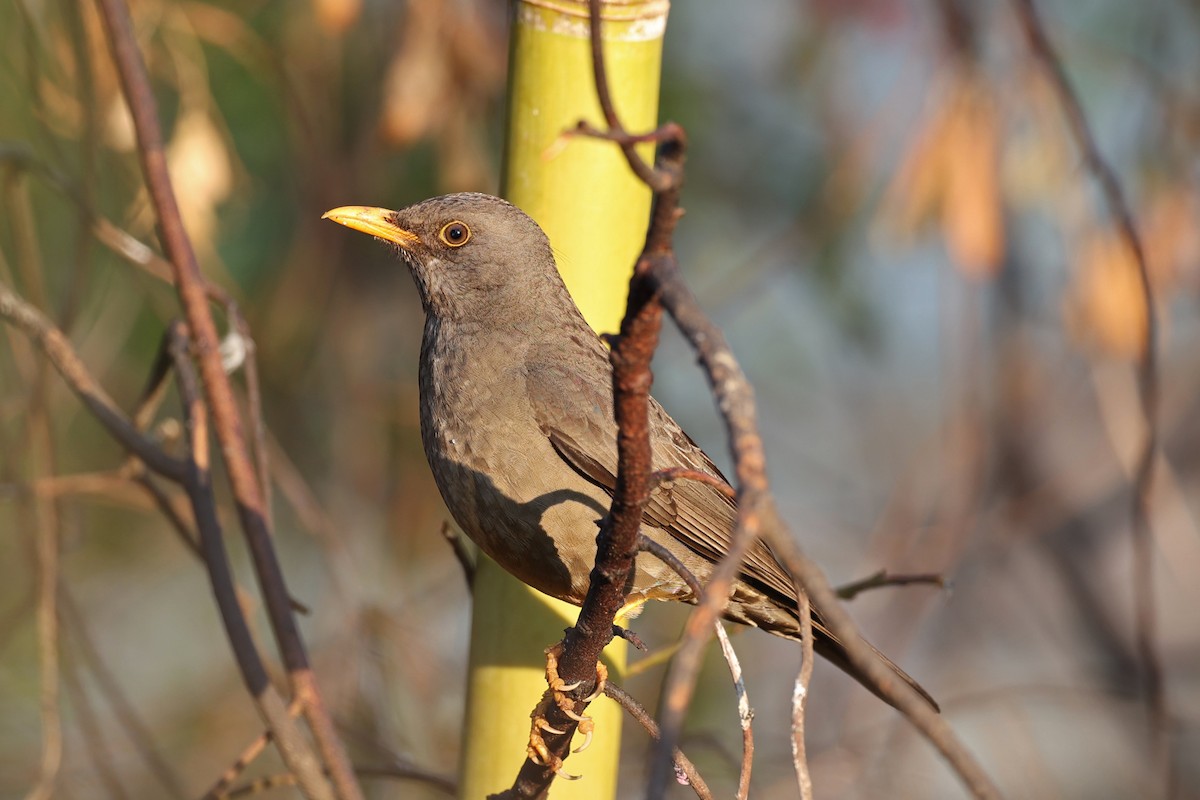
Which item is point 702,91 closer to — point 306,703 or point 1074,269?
point 1074,269

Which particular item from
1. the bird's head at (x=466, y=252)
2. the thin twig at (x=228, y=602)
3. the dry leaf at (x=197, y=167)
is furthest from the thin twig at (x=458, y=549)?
the dry leaf at (x=197, y=167)

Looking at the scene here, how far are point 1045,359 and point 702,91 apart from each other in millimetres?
2600

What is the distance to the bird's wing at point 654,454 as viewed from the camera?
3.22 metres

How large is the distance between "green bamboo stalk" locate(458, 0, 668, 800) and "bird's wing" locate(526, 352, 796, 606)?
32cm

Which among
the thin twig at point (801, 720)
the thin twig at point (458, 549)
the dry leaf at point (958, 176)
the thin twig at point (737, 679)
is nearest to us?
the thin twig at point (801, 720)

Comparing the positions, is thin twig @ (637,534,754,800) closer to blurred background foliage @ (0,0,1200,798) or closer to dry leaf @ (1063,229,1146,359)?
blurred background foliage @ (0,0,1200,798)

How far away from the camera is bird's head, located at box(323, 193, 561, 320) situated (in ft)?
11.4

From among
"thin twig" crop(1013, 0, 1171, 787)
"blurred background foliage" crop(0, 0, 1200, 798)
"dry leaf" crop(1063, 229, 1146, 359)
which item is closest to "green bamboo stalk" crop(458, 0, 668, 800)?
"blurred background foliage" crop(0, 0, 1200, 798)

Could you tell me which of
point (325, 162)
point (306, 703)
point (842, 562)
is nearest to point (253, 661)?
point (306, 703)

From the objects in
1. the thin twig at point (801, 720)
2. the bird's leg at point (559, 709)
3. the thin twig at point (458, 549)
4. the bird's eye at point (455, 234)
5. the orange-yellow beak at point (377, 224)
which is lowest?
the thin twig at point (801, 720)

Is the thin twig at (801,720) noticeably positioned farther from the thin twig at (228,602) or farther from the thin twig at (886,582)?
the thin twig at (228,602)

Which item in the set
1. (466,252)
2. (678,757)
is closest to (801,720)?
(678,757)

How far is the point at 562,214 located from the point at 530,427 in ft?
2.05

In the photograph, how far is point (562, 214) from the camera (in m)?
2.85
